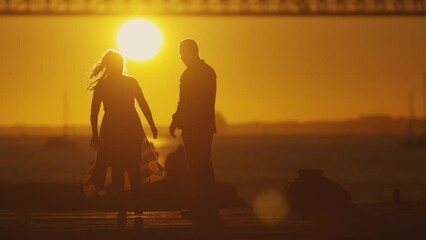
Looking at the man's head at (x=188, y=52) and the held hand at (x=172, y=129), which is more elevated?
the man's head at (x=188, y=52)

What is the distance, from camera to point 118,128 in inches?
516

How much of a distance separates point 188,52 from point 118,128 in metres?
1.04

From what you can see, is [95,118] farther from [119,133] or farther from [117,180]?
[117,180]

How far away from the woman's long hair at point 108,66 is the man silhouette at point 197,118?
0.65m

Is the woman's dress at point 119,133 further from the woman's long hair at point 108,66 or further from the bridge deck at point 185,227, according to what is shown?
the bridge deck at point 185,227

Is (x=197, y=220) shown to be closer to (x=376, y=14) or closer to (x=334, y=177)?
(x=376, y=14)

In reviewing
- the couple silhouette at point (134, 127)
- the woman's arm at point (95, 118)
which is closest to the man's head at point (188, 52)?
the couple silhouette at point (134, 127)

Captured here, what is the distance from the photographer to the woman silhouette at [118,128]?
13102mm

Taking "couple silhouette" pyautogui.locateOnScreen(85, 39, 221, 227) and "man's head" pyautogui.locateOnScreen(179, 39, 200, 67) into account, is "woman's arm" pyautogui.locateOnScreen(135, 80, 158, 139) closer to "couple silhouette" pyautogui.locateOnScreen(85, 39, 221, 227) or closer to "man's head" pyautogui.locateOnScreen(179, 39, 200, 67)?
"couple silhouette" pyautogui.locateOnScreen(85, 39, 221, 227)

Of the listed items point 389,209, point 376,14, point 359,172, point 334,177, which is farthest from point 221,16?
point 389,209

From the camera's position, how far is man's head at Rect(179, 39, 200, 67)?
13.2 meters

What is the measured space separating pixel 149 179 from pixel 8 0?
63750mm

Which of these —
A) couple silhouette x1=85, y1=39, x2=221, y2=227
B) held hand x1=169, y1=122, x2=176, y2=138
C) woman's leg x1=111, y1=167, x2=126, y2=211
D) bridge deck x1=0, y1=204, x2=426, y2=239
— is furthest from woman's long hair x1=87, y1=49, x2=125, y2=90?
bridge deck x1=0, y1=204, x2=426, y2=239

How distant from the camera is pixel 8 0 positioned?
248ft
